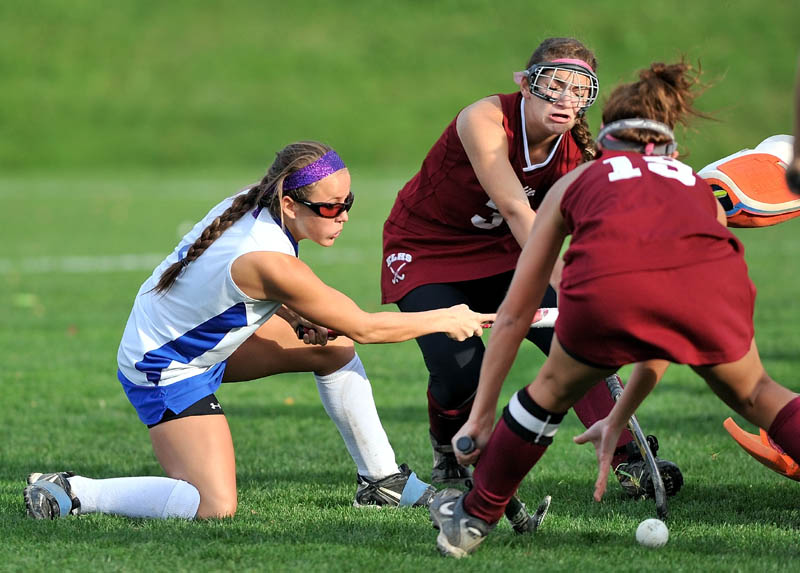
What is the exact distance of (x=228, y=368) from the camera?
15.4ft

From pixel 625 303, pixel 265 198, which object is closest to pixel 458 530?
pixel 625 303

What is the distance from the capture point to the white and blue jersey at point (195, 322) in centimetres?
419

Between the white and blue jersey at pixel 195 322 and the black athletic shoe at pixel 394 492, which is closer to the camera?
the white and blue jersey at pixel 195 322

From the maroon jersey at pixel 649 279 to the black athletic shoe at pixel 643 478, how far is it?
1.45 m

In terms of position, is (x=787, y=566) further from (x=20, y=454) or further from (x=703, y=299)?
(x=20, y=454)

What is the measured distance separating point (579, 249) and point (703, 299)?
38 cm

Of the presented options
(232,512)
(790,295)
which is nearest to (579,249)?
(232,512)

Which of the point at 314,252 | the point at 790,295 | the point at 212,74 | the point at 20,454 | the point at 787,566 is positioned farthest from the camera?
the point at 212,74

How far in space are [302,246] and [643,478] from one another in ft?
38.4

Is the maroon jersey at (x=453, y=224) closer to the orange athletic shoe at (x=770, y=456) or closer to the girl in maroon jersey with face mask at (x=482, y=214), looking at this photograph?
the girl in maroon jersey with face mask at (x=482, y=214)

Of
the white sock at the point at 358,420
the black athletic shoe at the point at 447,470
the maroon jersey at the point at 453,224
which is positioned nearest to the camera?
the white sock at the point at 358,420

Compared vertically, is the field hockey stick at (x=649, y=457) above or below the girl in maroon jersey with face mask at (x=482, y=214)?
below

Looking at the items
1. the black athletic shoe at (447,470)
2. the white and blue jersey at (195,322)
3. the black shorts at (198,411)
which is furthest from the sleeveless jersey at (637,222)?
the black athletic shoe at (447,470)

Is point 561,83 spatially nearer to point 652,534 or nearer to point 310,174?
point 310,174
